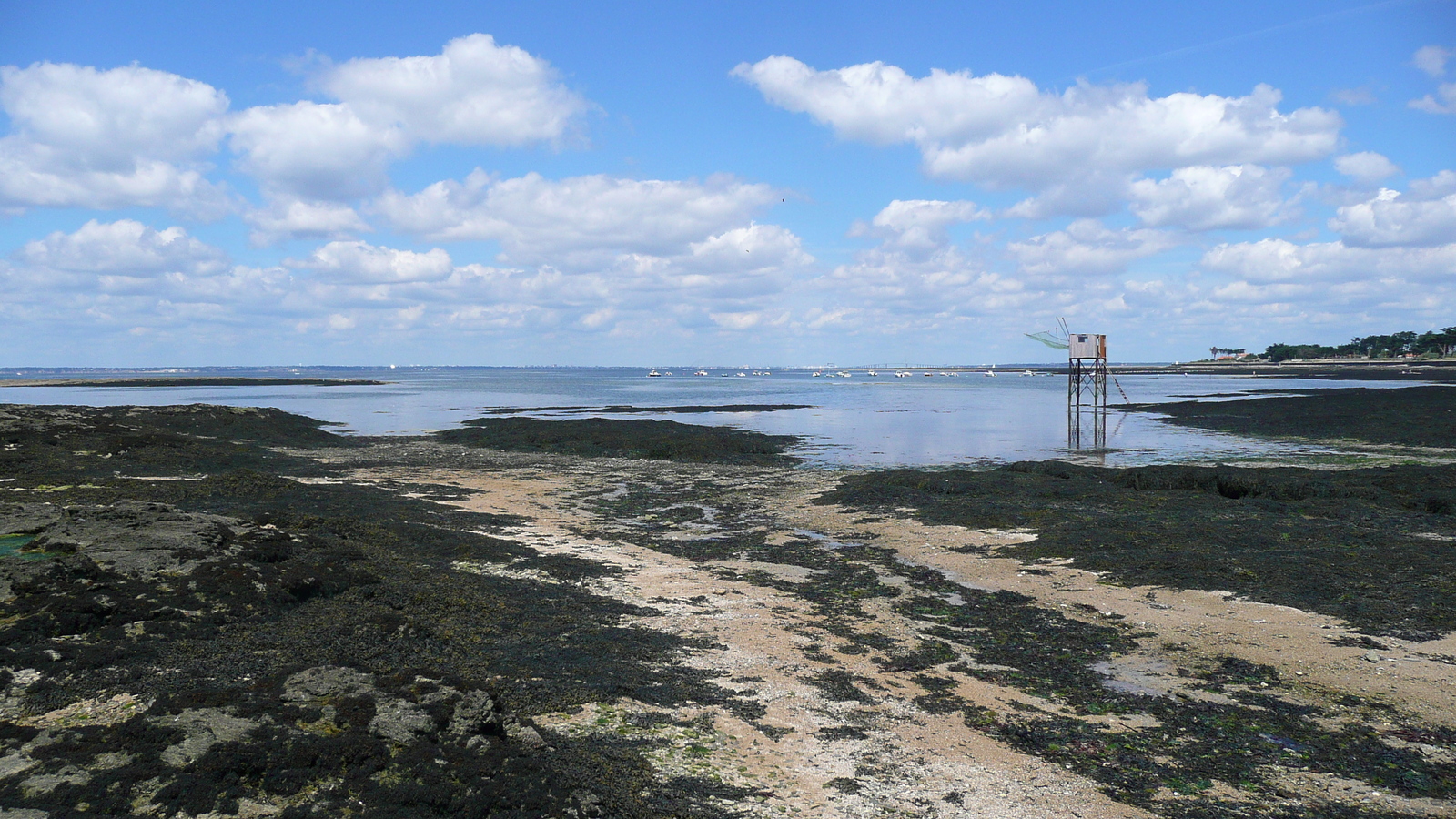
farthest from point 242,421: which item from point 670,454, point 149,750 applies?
point 149,750

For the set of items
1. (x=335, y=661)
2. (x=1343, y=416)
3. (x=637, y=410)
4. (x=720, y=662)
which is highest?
(x=637, y=410)

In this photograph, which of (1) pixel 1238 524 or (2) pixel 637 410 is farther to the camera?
(2) pixel 637 410

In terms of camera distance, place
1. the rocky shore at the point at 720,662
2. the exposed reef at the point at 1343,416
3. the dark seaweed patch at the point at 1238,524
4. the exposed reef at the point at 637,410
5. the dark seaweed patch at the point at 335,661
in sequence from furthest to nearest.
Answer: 1. the exposed reef at the point at 637,410
2. the exposed reef at the point at 1343,416
3. the dark seaweed patch at the point at 1238,524
4. the rocky shore at the point at 720,662
5. the dark seaweed patch at the point at 335,661

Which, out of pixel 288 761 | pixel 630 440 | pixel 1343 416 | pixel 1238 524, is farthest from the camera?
pixel 1343 416

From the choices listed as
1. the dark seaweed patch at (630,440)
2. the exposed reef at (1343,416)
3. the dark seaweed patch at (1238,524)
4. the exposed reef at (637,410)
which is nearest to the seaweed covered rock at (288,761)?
the dark seaweed patch at (1238,524)

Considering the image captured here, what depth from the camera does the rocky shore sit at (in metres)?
6.98

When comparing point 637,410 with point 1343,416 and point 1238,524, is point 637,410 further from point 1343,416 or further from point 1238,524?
point 1238,524

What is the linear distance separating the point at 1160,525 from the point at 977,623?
9933mm

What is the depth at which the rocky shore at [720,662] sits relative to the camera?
275 inches

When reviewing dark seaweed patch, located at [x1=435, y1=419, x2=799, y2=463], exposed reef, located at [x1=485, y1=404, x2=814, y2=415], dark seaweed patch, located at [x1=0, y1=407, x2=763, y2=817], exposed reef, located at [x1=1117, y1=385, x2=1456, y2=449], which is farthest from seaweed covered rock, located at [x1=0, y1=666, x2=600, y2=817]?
exposed reef, located at [x1=485, y1=404, x2=814, y2=415]

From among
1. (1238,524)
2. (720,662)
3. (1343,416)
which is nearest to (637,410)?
(1343,416)

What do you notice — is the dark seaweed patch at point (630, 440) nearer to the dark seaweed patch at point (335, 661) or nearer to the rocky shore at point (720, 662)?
the rocky shore at point (720, 662)

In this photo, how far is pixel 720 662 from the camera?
10.9 meters

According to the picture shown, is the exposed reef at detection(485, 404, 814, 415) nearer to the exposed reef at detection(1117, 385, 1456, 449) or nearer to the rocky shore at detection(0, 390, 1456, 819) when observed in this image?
the exposed reef at detection(1117, 385, 1456, 449)
